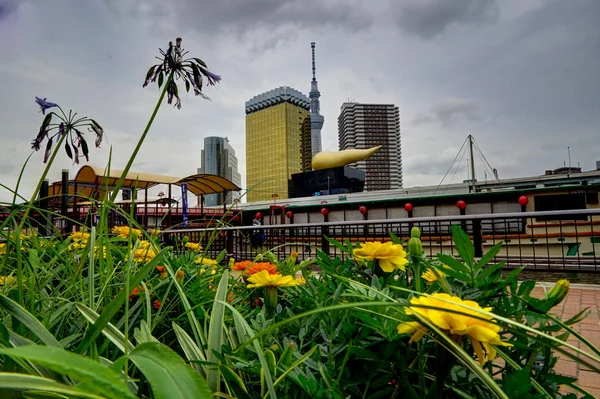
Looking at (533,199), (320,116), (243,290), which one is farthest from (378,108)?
(243,290)

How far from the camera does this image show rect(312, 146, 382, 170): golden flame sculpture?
25938 mm

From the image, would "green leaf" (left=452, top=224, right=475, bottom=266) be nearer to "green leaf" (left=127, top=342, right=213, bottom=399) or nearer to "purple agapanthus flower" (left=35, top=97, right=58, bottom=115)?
"green leaf" (left=127, top=342, right=213, bottom=399)

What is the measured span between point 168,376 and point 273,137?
71.7 m

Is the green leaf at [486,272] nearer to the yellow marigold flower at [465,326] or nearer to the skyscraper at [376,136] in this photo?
the yellow marigold flower at [465,326]

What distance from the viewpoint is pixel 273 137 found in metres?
70.6

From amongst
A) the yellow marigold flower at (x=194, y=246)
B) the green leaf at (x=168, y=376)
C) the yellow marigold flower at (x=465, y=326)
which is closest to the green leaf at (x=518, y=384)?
the yellow marigold flower at (x=465, y=326)

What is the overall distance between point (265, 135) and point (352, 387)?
71.8 meters

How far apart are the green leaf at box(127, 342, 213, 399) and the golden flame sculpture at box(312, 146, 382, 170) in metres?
26.0

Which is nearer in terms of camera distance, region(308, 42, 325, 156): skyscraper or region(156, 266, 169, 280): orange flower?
region(156, 266, 169, 280): orange flower

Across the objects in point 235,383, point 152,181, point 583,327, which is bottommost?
point 583,327

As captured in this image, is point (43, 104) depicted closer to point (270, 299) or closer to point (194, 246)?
point (194, 246)

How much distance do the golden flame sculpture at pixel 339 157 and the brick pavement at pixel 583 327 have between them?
22.6 m

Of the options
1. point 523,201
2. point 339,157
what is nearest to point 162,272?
point 523,201

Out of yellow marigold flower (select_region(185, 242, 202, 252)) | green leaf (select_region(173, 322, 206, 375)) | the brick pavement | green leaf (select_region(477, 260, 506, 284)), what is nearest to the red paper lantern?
the brick pavement
